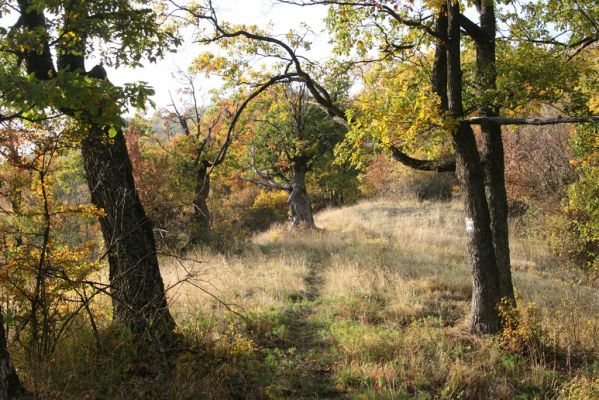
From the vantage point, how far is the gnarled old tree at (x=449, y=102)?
6.11m

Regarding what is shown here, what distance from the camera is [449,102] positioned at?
652 centimetres

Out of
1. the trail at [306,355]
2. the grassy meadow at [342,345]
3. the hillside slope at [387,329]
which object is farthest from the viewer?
the hillside slope at [387,329]

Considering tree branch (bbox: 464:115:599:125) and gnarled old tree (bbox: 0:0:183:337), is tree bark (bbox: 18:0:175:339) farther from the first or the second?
tree branch (bbox: 464:115:599:125)

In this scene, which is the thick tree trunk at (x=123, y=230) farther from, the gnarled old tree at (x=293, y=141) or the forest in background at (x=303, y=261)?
the gnarled old tree at (x=293, y=141)

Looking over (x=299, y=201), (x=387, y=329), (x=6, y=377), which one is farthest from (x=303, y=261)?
(x=299, y=201)

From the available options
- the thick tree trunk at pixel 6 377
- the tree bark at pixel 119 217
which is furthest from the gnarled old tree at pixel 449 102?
the thick tree trunk at pixel 6 377

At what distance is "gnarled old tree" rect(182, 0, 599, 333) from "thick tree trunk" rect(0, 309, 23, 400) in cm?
460

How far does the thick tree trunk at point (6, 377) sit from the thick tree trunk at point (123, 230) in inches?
60.9

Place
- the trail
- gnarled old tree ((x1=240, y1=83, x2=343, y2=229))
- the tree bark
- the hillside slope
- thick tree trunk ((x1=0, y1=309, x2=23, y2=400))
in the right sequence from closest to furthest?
thick tree trunk ((x1=0, y1=309, x2=23, y2=400)) → the trail → the hillside slope → the tree bark → gnarled old tree ((x1=240, y1=83, x2=343, y2=229))

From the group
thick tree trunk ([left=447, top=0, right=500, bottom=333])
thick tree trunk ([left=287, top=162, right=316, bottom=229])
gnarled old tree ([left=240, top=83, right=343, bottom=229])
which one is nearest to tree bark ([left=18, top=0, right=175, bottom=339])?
thick tree trunk ([left=447, top=0, right=500, bottom=333])

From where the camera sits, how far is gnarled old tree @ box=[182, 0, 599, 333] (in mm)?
6105

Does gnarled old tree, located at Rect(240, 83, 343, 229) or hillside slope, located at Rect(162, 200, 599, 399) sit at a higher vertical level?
gnarled old tree, located at Rect(240, 83, 343, 229)

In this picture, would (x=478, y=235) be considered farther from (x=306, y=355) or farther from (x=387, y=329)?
(x=306, y=355)

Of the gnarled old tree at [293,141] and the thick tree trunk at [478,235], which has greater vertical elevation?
the gnarled old tree at [293,141]
